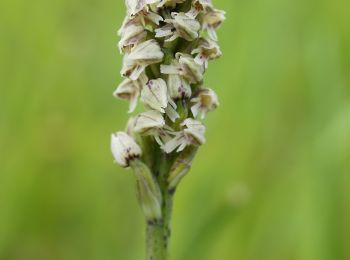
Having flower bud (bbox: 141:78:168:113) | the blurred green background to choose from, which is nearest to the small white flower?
flower bud (bbox: 141:78:168:113)

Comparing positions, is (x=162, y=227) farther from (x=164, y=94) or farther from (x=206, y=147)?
(x=206, y=147)

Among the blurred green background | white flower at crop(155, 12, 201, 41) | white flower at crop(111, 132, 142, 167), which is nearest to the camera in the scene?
white flower at crop(155, 12, 201, 41)

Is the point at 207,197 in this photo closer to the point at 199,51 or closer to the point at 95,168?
the point at 95,168

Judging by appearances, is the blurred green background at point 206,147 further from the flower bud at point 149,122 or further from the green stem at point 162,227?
the flower bud at point 149,122

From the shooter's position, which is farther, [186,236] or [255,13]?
[255,13]

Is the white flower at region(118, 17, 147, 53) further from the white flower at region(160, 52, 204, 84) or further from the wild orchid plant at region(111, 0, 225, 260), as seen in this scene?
the white flower at region(160, 52, 204, 84)

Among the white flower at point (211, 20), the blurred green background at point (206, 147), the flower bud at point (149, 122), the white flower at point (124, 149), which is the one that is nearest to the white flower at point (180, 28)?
the white flower at point (211, 20)

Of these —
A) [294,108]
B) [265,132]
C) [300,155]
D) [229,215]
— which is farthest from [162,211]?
[294,108]
